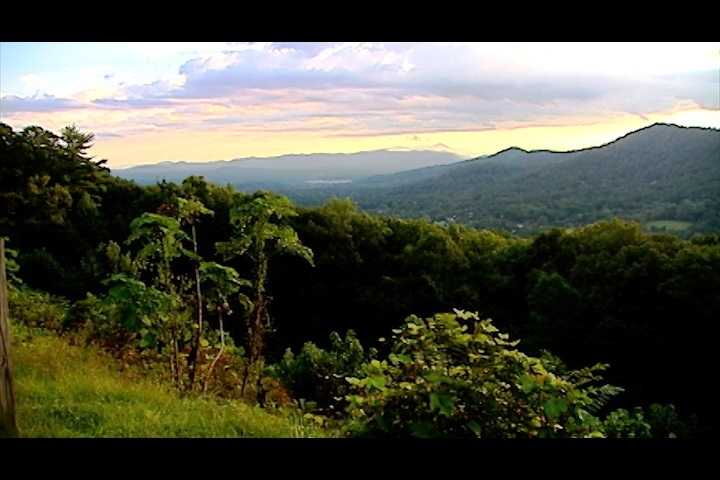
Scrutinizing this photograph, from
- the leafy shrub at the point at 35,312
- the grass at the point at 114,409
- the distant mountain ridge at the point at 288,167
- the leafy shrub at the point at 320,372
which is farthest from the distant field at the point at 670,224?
the leafy shrub at the point at 35,312

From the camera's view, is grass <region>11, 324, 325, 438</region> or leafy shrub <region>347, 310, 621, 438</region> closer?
leafy shrub <region>347, 310, 621, 438</region>

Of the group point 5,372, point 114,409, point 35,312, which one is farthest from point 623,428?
point 35,312

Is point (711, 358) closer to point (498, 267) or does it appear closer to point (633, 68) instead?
point (498, 267)

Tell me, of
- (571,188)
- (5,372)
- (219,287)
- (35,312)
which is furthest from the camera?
(571,188)

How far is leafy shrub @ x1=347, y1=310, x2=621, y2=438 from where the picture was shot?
300 cm

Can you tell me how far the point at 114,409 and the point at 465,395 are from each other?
1786 mm

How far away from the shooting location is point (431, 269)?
14.3m

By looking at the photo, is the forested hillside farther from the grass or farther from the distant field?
the grass

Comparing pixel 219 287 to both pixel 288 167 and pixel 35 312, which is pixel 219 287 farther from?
pixel 35 312

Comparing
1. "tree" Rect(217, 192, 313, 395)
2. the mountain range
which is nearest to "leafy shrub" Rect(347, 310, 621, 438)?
"tree" Rect(217, 192, 313, 395)

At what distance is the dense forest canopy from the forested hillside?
89 millimetres

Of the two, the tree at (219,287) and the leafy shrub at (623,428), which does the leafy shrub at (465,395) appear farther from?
the tree at (219,287)

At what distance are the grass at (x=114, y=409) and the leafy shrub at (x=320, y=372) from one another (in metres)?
1.59

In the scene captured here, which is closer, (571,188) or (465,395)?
(465,395)
